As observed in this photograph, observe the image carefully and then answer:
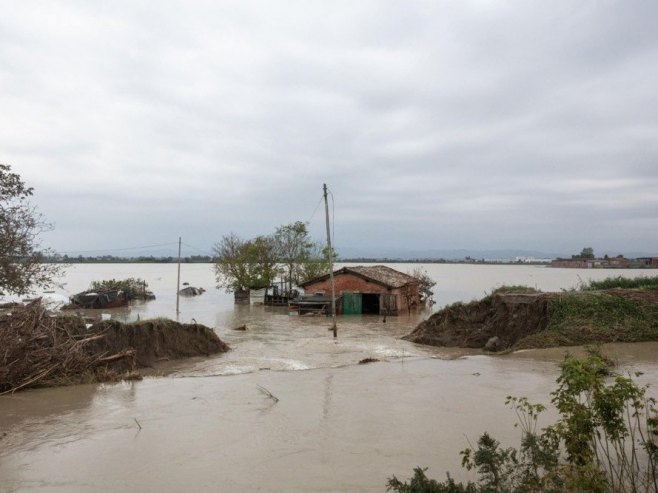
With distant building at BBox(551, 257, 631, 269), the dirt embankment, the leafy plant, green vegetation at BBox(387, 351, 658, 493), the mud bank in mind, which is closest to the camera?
green vegetation at BBox(387, 351, 658, 493)

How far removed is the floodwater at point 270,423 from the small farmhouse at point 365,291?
2173 centimetres

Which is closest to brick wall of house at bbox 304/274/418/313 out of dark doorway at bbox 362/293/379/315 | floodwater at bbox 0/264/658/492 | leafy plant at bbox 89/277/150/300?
dark doorway at bbox 362/293/379/315

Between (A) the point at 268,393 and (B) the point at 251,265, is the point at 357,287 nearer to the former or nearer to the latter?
(B) the point at 251,265

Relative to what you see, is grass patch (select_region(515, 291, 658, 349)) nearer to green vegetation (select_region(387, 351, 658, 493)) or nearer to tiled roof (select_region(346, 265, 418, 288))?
green vegetation (select_region(387, 351, 658, 493))

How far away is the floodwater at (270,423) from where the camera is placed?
722 cm

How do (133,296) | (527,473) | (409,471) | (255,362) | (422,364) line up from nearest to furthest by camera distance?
(527,473), (409,471), (422,364), (255,362), (133,296)

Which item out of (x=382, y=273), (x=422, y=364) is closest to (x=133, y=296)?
(x=382, y=273)

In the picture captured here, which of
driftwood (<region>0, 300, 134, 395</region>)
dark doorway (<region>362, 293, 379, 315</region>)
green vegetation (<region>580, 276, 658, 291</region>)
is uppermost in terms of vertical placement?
green vegetation (<region>580, 276, 658, 291</region>)

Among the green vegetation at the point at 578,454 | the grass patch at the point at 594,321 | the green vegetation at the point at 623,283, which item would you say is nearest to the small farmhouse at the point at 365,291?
the green vegetation at the point at 623,283

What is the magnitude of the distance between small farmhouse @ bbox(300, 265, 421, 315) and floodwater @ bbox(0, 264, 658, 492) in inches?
855

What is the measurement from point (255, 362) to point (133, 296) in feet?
134

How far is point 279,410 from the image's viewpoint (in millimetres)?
10656

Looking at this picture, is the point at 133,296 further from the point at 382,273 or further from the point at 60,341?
the point at 60,341

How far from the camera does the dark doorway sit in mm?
40659
